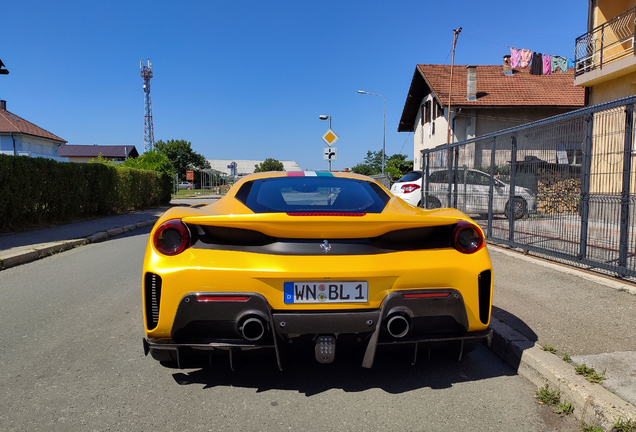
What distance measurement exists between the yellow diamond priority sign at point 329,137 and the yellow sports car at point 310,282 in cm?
1508

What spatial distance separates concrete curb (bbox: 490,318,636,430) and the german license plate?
4.23 ft

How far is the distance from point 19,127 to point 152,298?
52.9m

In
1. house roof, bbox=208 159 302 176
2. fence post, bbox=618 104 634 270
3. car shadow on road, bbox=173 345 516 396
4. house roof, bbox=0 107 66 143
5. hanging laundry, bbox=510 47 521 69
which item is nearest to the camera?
car shadow on road, bbox=173 345 516 396

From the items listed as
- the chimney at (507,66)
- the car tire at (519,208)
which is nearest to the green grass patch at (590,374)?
the car tire at (519,208)

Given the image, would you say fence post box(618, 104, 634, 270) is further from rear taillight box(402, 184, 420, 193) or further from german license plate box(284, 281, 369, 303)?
rear taillight box(402, 184, 420, 193)

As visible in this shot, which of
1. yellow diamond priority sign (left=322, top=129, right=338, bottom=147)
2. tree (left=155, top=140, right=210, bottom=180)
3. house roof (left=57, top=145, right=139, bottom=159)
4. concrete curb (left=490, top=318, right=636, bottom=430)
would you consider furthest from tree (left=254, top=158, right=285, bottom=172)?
concrete curb (left=490, top=318, right=636, bottom=430)

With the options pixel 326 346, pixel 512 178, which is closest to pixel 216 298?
pixel 326 346

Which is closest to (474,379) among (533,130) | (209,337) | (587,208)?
(209,337)

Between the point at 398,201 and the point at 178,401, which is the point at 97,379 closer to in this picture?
the point at 178,401

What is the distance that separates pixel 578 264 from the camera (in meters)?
6.41

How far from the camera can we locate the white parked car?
729cm

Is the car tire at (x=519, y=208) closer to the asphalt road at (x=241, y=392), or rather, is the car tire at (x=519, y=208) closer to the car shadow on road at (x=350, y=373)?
the asphalt road at (x=241, y=392)

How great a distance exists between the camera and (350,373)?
316cm

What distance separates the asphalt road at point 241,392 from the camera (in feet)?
8.20
